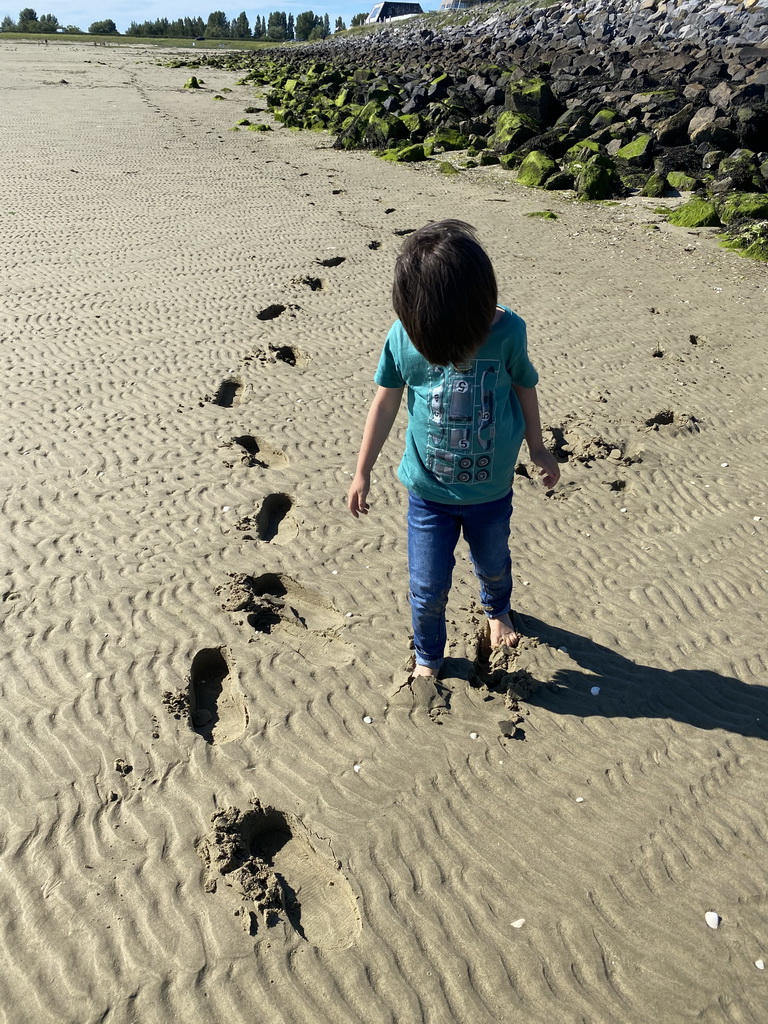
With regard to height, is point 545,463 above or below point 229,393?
above

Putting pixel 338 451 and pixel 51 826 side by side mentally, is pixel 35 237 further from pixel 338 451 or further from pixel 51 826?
pixel 51 826

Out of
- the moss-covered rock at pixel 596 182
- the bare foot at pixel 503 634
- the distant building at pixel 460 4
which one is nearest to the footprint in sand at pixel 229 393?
the bare foot at pixel 503 634

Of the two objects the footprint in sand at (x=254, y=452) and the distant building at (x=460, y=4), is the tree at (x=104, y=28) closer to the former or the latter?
the distant building at (x=460, y=4)

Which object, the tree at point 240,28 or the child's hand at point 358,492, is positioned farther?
the tree at point 240,28

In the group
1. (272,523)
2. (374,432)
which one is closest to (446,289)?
(374,432)

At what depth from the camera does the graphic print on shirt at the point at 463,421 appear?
10.9 ft

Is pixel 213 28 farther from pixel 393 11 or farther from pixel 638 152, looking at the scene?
pixel 638 152

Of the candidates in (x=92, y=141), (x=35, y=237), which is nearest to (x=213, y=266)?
(x=35, y=237)

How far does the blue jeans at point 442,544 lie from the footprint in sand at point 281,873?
120 centimetres

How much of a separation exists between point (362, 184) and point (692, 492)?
44.6 ft

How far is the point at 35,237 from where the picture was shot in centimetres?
1268

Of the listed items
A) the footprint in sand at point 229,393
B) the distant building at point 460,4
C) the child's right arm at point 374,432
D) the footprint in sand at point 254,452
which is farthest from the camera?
the distant building at point 460,4

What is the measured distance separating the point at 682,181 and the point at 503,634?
1505cm

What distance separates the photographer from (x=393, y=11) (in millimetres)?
108000
